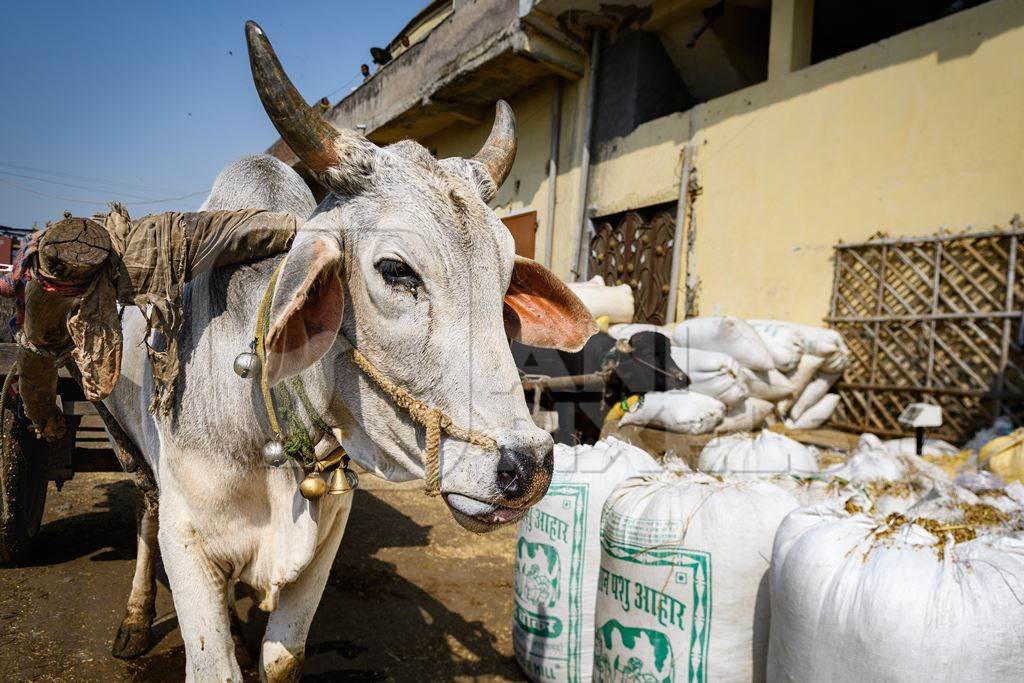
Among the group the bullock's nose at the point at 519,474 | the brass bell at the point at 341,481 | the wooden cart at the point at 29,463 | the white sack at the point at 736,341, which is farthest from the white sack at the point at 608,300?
the bullock's nose at the point at 519,474

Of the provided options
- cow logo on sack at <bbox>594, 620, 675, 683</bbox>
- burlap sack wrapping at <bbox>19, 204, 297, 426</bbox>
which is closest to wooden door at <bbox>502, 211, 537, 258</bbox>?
cow logo on sack at <bbox>594, 620, 675, 683</bbox>

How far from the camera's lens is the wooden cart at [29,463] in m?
3.01

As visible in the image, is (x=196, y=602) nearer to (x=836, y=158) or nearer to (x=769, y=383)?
(x=769, y=383)

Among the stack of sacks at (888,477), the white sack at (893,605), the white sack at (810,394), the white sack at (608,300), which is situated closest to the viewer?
the white sack at (893,605)

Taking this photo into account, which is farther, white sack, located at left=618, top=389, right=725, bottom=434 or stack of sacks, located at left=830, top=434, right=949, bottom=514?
white sack, located at left=618, top=389, right=725, bottom=434

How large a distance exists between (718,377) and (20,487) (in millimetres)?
4730

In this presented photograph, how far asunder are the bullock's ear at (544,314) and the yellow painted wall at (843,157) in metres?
4.79

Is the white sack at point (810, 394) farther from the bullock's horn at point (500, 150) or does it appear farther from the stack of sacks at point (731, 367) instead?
the bullock's horn at point (500, 150)

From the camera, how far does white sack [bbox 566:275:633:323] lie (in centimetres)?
700

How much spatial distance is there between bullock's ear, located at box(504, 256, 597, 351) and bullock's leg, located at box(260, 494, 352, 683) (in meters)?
0.79

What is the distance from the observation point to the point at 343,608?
3.33 metres

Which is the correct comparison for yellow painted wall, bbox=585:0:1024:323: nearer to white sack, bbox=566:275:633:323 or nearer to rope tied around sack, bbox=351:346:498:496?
white sack, bbox=566:275:633:323

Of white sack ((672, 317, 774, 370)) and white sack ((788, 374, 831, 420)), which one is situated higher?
white sack ((672, 317, 774, 370))

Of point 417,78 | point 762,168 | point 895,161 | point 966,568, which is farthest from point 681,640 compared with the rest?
point 417,78
